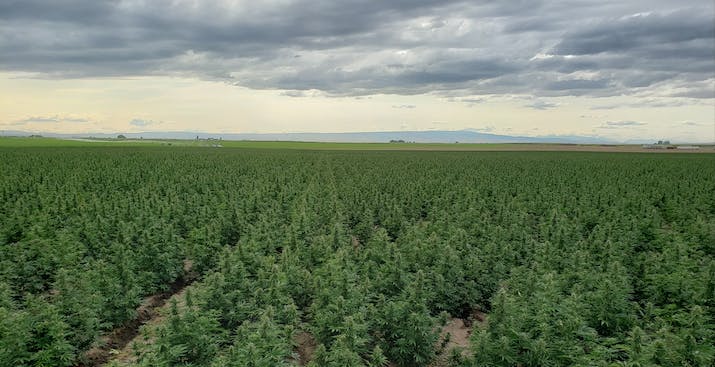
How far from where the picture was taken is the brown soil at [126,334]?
9562mm

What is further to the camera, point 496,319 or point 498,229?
point 498,229

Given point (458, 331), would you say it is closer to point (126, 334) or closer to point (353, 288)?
point (353, 288)

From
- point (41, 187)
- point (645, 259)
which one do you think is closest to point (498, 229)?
point (645, 259)

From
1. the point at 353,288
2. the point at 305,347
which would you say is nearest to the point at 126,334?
the point at 305,347

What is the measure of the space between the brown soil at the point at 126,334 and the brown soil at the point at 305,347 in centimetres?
367

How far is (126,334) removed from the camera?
35.3 ft

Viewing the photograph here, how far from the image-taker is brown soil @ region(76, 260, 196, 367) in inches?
376

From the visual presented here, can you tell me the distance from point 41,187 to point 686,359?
99.8ft

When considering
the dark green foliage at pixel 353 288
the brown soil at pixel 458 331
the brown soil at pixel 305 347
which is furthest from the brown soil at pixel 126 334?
the brown soil at pixel 458 331

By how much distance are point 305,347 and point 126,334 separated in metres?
4.36

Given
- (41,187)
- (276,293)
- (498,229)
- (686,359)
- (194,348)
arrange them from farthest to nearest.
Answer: (41,187) < (498,229) < (276,293) < (194,348) < (686,359)

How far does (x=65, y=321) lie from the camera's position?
360 inches

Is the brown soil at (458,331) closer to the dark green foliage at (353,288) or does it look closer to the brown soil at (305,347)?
the dark green foliage at (353,288)

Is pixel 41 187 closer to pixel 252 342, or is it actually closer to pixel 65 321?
pixel 65 321
